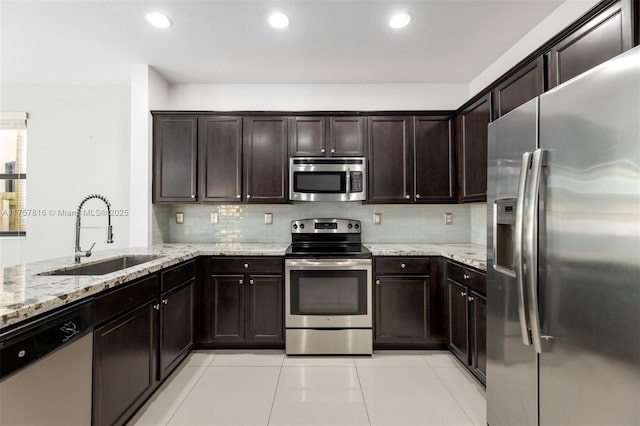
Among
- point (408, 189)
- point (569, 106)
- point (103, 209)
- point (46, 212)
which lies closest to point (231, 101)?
point (103, 209)

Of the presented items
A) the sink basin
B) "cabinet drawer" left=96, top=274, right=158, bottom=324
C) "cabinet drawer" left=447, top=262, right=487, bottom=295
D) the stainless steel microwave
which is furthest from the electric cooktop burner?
"cabinet drawer" left=96, top=274, right=158, bottom=324

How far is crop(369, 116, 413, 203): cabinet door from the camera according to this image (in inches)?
129

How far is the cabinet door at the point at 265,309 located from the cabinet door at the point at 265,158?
856 millimetres

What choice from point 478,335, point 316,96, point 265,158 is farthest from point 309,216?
point 478,335

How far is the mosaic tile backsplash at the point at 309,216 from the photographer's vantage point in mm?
3559

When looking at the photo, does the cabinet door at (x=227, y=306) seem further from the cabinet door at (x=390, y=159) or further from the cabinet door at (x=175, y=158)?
the cabinet door at (x=390, y=159)

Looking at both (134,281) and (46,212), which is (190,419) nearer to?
(134,281)

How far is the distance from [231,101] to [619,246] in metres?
3.50

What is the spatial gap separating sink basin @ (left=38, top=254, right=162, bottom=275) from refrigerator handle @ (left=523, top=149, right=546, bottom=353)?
243 centimetres

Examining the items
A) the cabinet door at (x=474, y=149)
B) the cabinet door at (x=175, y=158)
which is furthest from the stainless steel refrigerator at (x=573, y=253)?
the cabinet door at (x=175, y=158)

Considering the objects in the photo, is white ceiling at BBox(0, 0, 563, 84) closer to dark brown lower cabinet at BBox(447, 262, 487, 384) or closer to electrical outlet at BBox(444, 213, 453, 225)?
electrical outlet at BBox(444, 213, 453, 225)

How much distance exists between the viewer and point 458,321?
2609 millimetres

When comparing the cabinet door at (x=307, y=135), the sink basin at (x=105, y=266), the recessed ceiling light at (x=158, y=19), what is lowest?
the sink basin at (x=105, y=266)

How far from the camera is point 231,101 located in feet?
11.6
